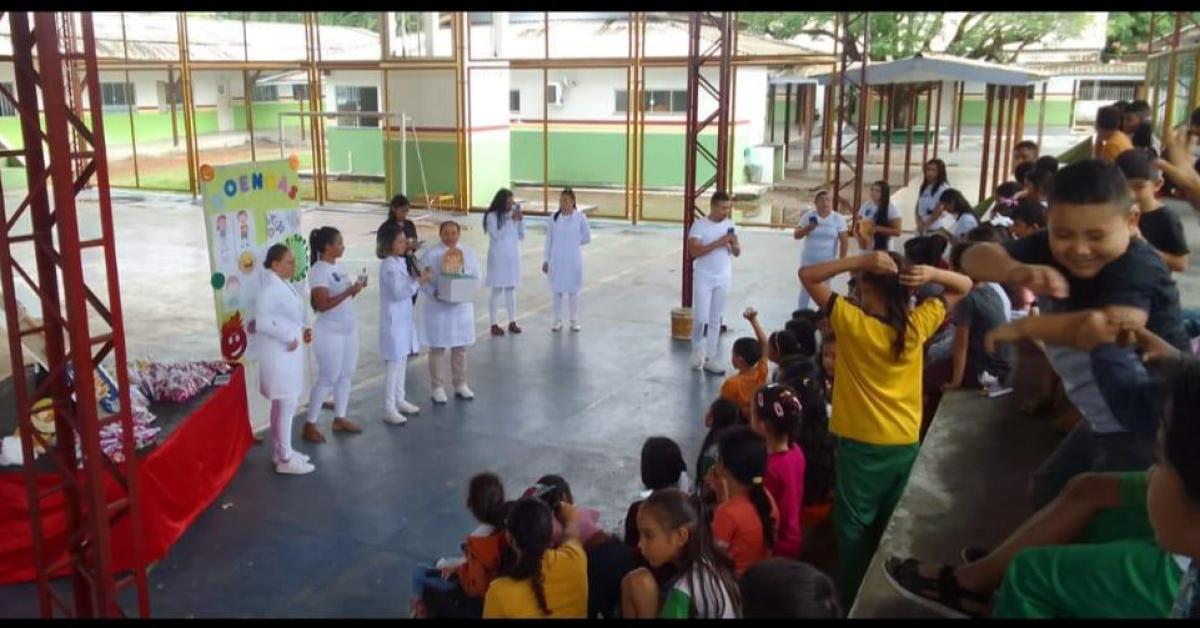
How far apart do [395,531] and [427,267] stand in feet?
8.23


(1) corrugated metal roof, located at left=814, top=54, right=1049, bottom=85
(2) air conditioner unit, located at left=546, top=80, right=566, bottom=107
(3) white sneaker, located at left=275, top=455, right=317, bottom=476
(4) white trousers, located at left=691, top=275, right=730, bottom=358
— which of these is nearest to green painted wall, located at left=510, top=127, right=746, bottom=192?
(2) air conditioner unit, located at left=546, top=80, right=566, bottom=107

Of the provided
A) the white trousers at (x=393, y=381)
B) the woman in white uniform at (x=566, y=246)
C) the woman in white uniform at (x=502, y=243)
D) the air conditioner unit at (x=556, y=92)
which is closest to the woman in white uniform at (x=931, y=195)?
the woman in white uniform at (x=566, y=246)

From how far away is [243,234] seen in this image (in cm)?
671

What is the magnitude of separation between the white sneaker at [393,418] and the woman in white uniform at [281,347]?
3.21ft

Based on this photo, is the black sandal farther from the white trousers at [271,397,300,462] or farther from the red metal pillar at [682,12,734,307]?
the red metal pillar at [682,12,734,307]

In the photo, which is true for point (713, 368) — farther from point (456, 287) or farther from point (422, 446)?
point (422, 446)

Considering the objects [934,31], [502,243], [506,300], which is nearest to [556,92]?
[934,31]

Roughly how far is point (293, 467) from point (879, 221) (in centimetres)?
647

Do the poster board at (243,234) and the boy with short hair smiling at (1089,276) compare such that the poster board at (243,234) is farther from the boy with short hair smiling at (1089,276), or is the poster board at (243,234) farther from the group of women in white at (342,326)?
the boy with short hair smiling at (1089,276)

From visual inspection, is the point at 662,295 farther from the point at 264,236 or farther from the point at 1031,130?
the point at 1031,130

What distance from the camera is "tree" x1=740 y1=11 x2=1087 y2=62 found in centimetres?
2707

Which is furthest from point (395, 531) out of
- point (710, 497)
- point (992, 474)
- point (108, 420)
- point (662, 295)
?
point (662, 295)

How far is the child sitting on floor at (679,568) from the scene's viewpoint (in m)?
2.99

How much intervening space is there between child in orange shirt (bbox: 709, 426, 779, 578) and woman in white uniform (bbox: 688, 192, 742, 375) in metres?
4.43
